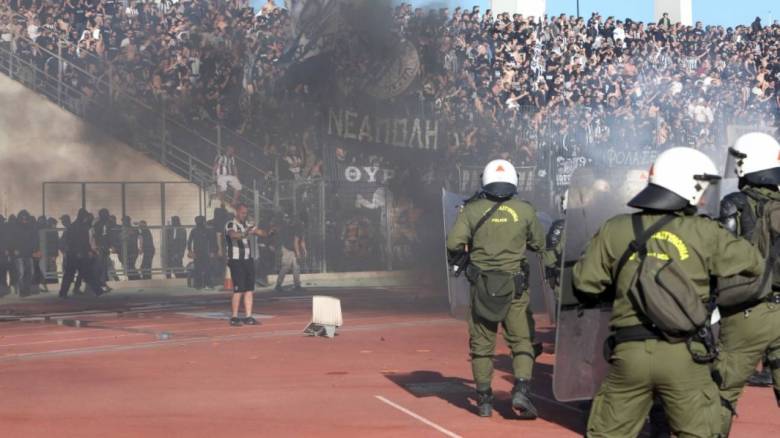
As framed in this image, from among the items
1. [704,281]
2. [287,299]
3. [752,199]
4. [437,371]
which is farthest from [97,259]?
[704,281]

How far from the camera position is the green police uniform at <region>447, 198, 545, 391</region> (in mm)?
8367

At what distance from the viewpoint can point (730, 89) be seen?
33969 millimetres

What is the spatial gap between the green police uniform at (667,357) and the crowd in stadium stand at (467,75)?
20651mm

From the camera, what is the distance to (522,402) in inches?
324

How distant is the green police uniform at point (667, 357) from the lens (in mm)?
4766

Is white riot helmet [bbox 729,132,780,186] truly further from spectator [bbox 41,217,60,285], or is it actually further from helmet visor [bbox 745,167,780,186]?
spectator [bbox 41,217,60,285]

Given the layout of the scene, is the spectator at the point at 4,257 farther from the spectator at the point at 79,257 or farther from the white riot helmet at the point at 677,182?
the white riot helmet at the point at 677,182

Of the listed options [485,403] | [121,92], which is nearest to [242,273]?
[485,403]

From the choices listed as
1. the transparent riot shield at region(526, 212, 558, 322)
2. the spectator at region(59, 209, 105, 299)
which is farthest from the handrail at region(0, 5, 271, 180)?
the transparent riot shield at region(526, 212, 558, 322)

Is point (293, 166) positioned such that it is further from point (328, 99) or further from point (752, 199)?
point (752, 199)

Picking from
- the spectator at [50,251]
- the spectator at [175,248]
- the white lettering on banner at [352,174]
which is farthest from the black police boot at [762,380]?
the white lettering on banner at [352,174]

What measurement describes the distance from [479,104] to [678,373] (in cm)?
2392

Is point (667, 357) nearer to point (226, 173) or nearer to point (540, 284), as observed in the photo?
point (540, 284)

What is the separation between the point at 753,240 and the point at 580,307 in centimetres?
99
